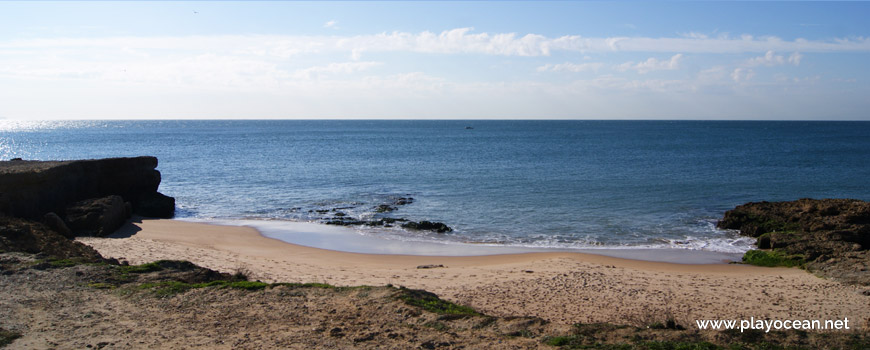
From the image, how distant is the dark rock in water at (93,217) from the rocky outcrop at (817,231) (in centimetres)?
2326

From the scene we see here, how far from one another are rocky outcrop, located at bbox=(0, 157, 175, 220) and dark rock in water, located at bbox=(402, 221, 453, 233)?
11949 mm

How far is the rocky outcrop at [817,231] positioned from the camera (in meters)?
15.1

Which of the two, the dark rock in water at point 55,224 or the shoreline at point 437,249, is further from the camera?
the shoreline at point 437,249

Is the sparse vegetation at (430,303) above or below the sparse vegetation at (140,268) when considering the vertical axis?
below

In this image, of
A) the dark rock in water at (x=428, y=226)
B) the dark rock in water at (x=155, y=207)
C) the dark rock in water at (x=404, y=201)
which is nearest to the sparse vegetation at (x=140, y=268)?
the dark rock in water at (x=428, y=226)

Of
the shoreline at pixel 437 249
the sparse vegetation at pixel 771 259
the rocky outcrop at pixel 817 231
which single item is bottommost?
the shoreline at pixel 437 249

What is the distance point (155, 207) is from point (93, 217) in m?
6.03

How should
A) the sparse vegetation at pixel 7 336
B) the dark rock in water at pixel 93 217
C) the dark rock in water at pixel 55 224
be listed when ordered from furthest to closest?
the dark rock in water at pixel 93 217 < the dark rock in water at pixel 55 224 < the sparse vegetation at pixel 7 336

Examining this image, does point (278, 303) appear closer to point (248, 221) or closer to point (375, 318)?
point (375, 318)

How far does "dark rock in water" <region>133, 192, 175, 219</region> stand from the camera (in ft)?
82.8

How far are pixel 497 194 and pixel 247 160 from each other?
31972 millimetres

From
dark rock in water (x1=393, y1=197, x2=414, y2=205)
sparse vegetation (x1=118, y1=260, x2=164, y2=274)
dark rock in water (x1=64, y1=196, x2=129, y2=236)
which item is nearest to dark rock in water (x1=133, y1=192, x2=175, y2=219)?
dark rock in water (x1=64, y1=196, x2=129, y2=236)

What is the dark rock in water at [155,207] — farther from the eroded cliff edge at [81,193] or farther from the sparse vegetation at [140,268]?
the sparse vegetation at [140,268]

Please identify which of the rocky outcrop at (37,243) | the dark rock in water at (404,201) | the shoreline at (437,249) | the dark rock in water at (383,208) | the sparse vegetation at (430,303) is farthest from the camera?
the dark rock in water at (404,201)
